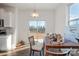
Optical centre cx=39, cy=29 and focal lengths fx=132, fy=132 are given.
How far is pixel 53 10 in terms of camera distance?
71.5 inches

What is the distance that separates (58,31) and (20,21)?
1.77 ft

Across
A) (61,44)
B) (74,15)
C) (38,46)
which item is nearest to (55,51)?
(61,44)

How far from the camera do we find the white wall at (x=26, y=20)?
71.2 inches

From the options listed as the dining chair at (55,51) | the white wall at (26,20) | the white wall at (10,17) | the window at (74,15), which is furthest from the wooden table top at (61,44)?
the white wall at (10,17)

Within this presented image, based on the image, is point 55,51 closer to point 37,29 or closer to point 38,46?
point 38,46

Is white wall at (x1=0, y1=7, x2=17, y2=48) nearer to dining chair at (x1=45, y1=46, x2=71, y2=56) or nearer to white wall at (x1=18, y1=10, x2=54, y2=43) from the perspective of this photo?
white wall at (x1=18, y1=10, x2=54, y2=43)

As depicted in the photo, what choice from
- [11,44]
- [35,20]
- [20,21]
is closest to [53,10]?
[35,20]

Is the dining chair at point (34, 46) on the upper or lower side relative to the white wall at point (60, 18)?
lower

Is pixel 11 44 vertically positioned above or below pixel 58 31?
below

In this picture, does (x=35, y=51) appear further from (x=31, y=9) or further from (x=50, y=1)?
(x=50, y=1)

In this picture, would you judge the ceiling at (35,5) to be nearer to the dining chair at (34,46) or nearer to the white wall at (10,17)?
the white wall at (10,17)

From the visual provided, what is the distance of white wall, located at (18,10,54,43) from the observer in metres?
1.81

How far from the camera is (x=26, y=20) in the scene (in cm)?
183

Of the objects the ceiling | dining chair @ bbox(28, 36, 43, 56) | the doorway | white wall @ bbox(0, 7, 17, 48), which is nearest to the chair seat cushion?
dining chair @ bbox(28, 36, 43, 56)
